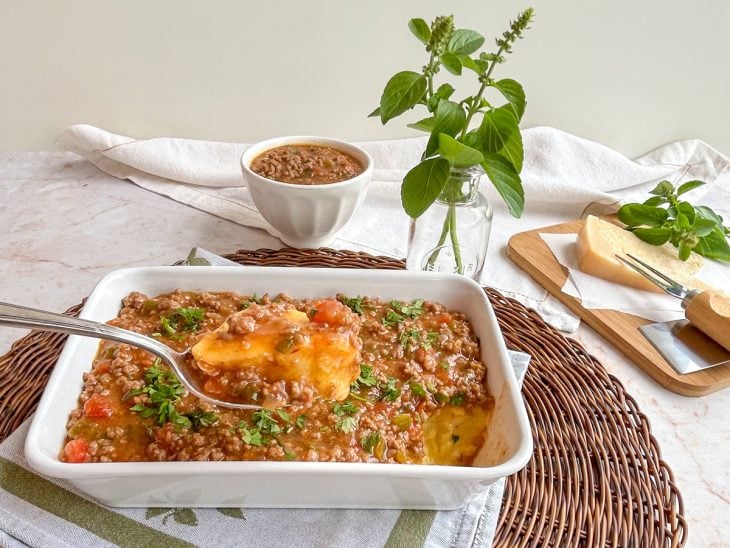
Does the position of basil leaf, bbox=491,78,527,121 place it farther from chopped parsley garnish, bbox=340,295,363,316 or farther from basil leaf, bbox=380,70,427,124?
chopped parsley garnish, bbox=340,295,363,316

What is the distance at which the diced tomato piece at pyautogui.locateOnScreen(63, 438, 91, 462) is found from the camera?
3.90ft

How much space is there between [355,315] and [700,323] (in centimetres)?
102

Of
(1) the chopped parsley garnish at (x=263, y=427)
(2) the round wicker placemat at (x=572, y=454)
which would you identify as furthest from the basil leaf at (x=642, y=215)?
(1) the chopped parsley garnish at (x=263, y=427)

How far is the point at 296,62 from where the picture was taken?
250cm

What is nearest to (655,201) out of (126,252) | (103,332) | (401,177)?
(401,177)

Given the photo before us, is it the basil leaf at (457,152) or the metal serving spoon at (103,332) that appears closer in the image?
the metal serving spoon at (103,332)

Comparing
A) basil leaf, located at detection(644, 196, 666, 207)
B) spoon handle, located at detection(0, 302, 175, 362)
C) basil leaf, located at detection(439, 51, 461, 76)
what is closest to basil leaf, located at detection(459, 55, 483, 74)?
basil leaf, located at detection(439, 51, 461, 76)

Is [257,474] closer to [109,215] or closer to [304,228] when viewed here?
[304,228]

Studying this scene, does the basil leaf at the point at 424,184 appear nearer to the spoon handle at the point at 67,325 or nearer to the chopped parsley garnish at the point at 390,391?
the chopped parsley garnish at the point at 390,391

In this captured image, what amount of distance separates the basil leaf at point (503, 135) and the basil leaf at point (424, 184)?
5.1 inches

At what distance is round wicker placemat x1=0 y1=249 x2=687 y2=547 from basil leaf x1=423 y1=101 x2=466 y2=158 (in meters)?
0.58

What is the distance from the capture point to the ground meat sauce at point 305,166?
76.4 inches

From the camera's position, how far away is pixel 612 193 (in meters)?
2.75

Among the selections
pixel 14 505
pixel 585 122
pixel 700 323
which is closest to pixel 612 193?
Result: pixel 585 122
